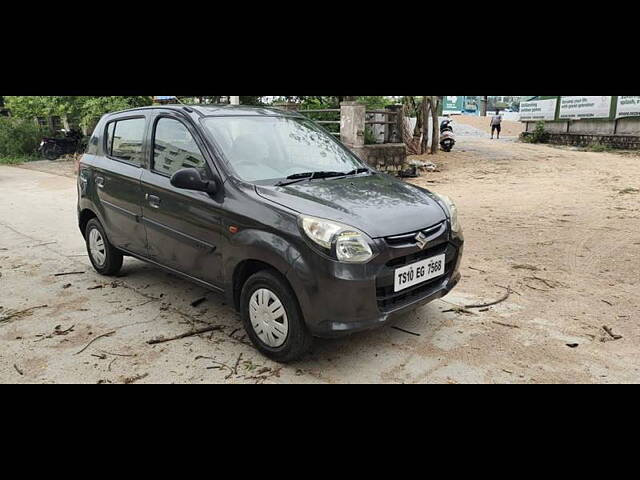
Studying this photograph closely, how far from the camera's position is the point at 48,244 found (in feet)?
22.7

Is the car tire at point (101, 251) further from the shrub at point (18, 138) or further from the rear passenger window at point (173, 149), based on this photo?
the shrub at point (18, 138)

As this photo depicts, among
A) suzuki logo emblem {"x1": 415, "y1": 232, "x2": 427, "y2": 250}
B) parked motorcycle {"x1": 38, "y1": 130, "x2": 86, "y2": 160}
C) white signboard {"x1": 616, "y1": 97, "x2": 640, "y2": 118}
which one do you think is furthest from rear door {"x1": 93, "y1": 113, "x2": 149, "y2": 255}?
white signboard {"x1": 616, "y1": 97, "x2": 640, "y2": 118}

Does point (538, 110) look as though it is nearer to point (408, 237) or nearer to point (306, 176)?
point (306, 176)

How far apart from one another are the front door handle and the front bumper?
1653 millimetres

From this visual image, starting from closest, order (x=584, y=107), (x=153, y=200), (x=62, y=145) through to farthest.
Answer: (x=153, y=200), (x=62, y=145), (x=584, y=107)

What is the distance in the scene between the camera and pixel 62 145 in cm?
1903

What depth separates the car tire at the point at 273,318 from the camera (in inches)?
135

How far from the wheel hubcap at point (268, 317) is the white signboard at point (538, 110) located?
23.3 m

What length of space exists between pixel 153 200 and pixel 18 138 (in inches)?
754

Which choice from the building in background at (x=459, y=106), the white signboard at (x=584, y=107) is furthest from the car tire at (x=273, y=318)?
the building in background at (x=459, y=106)

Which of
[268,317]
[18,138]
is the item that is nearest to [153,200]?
[268,317]

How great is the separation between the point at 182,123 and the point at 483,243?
4.27 metres

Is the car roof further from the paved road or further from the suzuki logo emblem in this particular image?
the suzuki logo emblem

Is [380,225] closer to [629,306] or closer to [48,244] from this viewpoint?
[629,306]
